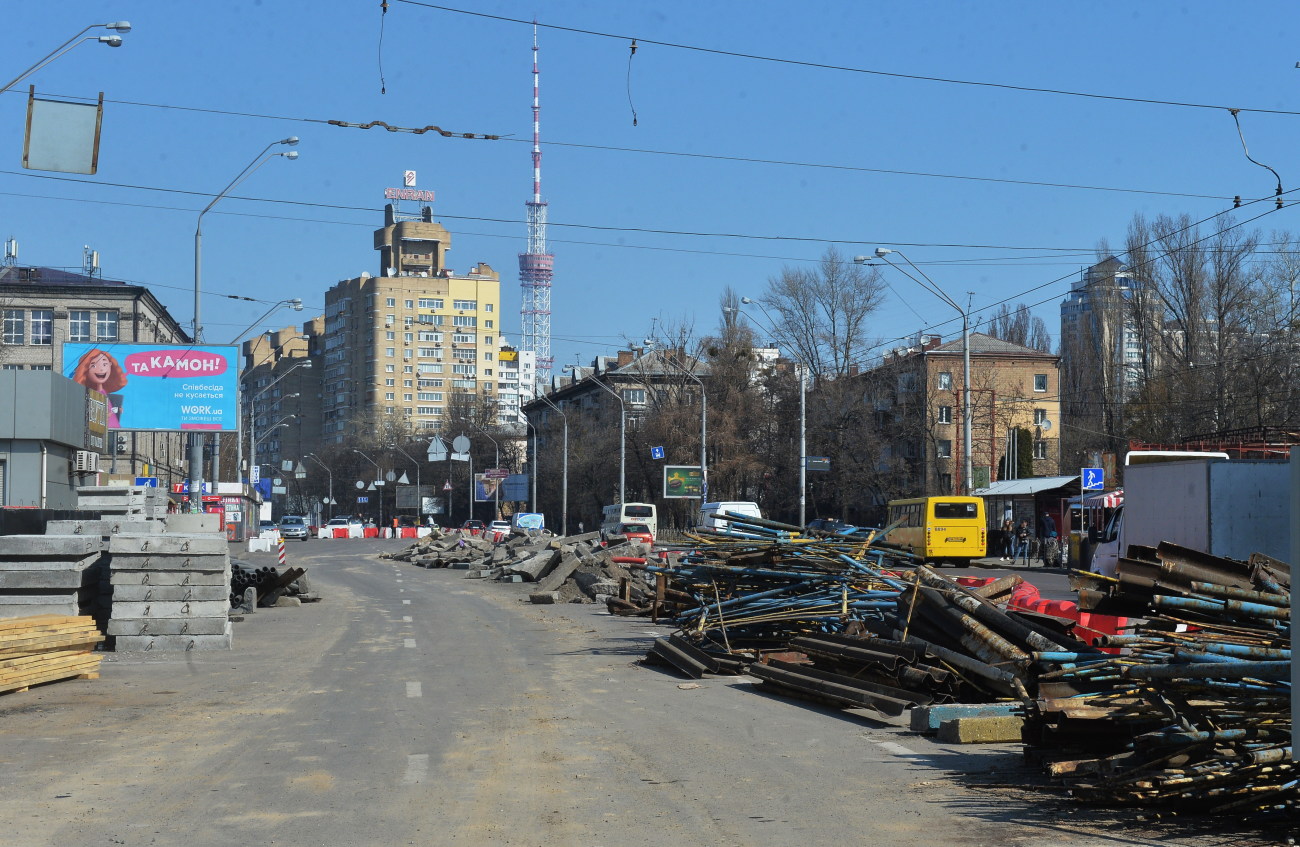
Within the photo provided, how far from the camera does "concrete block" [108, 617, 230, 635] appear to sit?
16.9 meters

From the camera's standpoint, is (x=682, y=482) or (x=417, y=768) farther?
(x=682, y=482)

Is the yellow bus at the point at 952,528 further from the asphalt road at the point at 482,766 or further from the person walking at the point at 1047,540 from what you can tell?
the asphalt road at the point at 482,766

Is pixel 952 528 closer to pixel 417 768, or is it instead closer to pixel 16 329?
pixel 417 768

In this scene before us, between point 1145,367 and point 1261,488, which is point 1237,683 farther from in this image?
point 1145,367

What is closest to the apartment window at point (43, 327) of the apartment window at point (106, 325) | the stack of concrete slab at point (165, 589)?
the apartment window at point (106, 325)

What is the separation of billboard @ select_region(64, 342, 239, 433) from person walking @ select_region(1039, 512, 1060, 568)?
28.4 metres

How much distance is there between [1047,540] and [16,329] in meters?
65.3

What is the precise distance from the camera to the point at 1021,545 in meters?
49.5

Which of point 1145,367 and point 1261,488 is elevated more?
point 1145,367

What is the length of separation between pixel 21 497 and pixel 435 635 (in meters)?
19.6

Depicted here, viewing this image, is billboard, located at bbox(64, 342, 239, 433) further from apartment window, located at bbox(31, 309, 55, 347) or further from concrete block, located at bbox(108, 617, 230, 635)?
apartment window, located at bbox(31, 309, 55, 347)

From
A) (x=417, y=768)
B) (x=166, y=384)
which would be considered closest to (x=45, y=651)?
(x=417, y=768)

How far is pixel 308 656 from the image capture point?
1686 cm

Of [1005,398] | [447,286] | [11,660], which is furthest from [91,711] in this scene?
[447,286]
